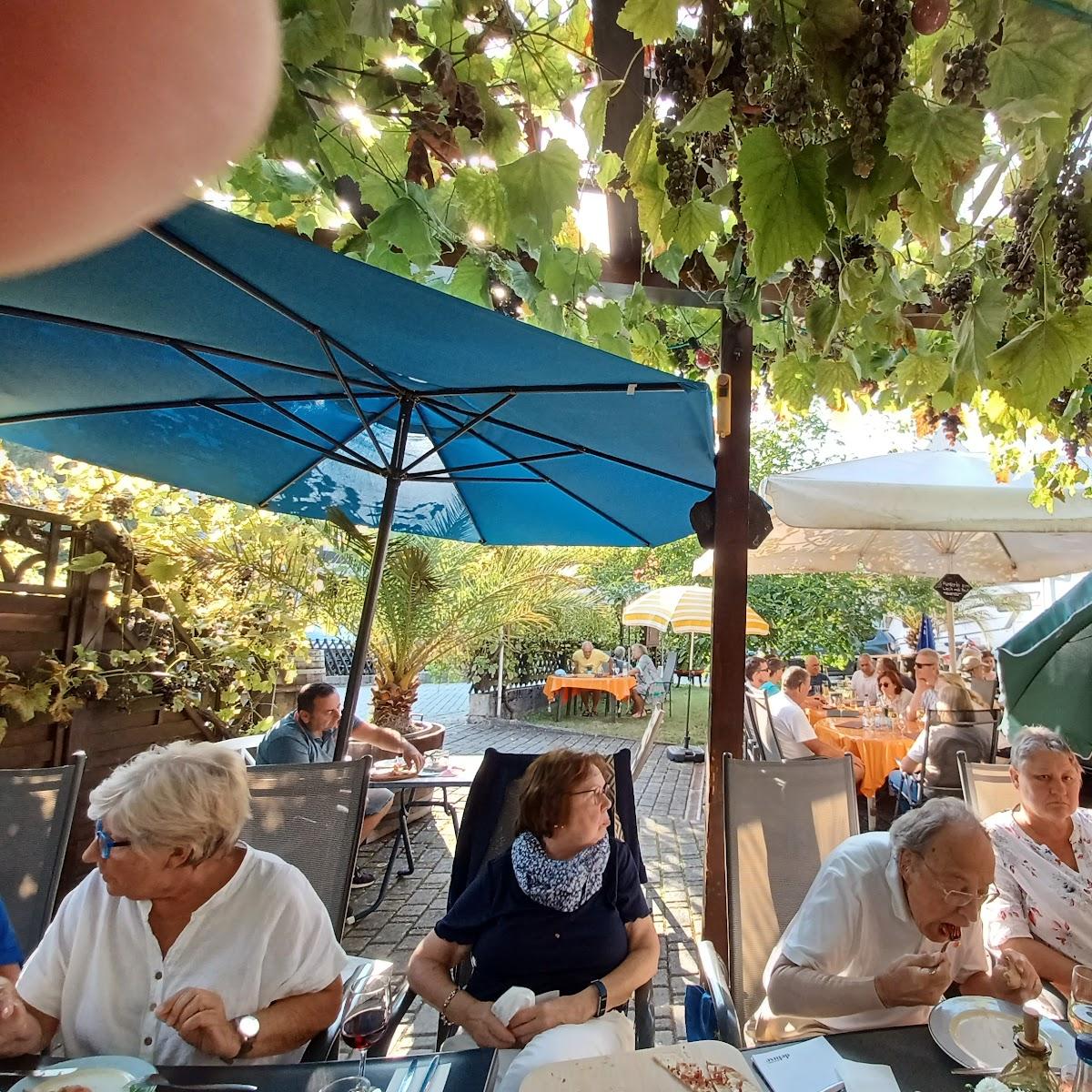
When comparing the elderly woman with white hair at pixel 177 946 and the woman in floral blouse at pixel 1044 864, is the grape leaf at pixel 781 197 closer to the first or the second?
the elderly woman with white hair at pixel 177 946

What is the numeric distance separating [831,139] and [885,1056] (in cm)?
174

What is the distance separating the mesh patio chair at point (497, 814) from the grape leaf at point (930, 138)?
81.8 inches

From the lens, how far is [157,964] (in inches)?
59.1

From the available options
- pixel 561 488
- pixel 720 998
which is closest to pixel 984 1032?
pixel 720 998

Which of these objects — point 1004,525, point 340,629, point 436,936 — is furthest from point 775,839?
point 340,629

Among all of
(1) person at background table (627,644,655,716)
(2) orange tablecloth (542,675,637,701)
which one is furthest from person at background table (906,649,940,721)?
(1) person at background table (627,644,655,716)

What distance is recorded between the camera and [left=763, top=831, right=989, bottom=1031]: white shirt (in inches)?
66.7

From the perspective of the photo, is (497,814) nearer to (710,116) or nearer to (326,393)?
(326,393)

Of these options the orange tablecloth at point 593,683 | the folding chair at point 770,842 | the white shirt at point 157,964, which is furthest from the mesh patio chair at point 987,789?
the orange tablecloth at point 593,683

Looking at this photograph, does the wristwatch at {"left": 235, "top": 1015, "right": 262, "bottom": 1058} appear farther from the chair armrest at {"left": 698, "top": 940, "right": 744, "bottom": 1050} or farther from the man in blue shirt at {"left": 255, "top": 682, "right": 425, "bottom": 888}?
the man in blue shirt at {"left": 255, "top": 682, "right": 425, "bottom": 888}

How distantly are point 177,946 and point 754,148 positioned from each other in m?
2.05

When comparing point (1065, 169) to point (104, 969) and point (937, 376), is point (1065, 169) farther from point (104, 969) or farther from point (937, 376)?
point (104, 969)

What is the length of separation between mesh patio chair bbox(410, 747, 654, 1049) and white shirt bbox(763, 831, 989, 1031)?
67 centimetres

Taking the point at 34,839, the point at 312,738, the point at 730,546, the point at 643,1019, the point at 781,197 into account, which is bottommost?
the point at 643,1019
